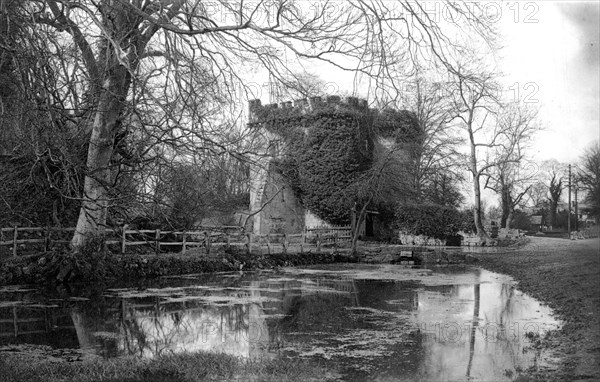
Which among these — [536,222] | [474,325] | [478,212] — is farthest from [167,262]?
[536,222]

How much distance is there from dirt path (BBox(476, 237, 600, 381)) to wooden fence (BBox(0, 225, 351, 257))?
708 centimetres

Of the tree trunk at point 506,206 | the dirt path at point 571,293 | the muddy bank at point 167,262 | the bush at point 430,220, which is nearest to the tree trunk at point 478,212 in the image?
the bush at point 430,220

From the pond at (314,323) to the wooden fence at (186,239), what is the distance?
1551 mm

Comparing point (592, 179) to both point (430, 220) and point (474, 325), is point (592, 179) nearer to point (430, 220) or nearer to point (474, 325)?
point (474, 325)

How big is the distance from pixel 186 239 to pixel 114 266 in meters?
5.88

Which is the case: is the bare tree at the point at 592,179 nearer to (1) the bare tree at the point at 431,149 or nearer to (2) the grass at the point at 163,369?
(2) the grass at the point at 163,369

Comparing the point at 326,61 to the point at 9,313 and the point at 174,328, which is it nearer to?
the point at 174,328

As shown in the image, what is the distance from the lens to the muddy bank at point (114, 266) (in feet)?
51.6

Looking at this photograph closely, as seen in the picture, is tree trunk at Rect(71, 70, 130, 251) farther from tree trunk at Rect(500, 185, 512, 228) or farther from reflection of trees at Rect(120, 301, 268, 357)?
tree trunk at Rect(500, 185, 512, 228)

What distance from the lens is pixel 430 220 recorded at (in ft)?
106

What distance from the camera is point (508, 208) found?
148ft

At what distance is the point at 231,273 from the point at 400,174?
12.8m

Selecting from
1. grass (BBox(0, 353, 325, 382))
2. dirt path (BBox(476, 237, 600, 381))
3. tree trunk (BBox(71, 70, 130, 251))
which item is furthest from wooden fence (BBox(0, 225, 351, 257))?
dirt path (BBox(476, 237, 600, 381))

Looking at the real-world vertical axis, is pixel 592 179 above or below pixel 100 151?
below
